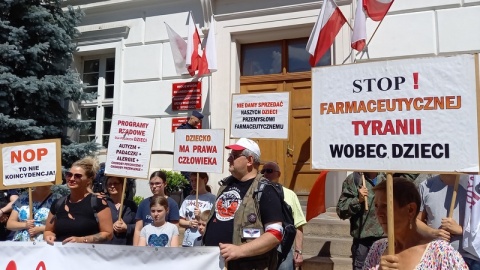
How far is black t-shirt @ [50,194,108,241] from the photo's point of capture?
413 cm

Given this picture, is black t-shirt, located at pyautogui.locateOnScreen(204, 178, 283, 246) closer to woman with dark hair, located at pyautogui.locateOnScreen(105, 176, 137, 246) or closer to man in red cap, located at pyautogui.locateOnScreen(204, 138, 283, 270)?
man in red cap, located at pyautogui.locateOnScreen(204, 138, 283, 270)

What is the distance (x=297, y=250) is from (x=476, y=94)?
121 inches

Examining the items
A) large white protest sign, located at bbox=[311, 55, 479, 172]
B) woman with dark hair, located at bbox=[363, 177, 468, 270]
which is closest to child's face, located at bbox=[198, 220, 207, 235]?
large white protest sign, located at bbox=[311, 55, 479, 172]

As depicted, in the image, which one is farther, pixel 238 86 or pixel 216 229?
pixel 238 86

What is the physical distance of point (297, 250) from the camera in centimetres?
530

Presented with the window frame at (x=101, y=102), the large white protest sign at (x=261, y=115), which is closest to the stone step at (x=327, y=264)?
the large white protest sign at (x=261, y=115)

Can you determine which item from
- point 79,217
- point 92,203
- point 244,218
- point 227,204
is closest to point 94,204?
point 92,203

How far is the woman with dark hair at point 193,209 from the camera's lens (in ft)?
17.5

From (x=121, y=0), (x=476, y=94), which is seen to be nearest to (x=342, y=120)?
(x=476, y=94)

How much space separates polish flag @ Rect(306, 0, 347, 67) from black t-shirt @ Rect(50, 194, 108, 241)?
4885 mm

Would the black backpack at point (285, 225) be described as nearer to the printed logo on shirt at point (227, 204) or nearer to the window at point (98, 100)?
the printed logo on shirt at point (227, 204)

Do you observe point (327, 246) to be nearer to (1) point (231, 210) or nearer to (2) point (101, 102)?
(1) point (231, 210)

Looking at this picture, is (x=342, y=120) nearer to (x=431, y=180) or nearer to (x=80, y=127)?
(x=431, y=180)

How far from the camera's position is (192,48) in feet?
30.2
